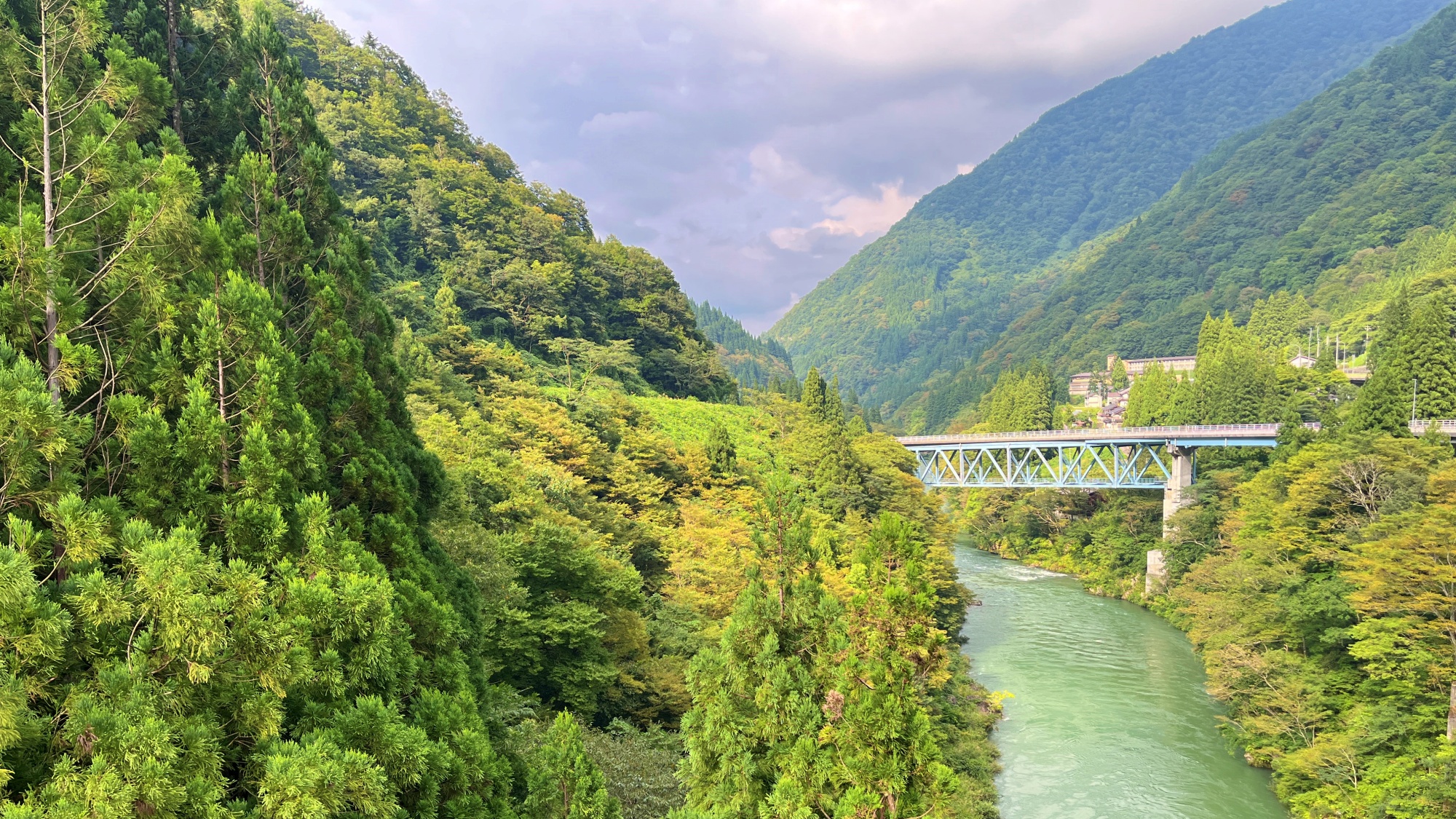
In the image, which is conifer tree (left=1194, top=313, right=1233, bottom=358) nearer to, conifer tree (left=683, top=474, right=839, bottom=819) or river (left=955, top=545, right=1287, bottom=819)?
river (left=955, top=545, right=1287, bottom=819)

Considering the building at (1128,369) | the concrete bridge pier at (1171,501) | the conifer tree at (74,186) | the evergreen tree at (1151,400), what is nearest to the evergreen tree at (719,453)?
the conifer tree at (74,186)

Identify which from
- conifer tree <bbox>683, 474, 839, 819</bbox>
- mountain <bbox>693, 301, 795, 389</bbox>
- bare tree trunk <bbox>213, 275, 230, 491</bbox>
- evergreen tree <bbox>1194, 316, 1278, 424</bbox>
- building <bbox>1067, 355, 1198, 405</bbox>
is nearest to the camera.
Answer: bare tree trunk <bbox>213, 275, 230, 491</bbox>

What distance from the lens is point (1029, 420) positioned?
58156mm

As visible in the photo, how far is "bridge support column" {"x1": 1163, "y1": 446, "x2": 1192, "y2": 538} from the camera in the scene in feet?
117

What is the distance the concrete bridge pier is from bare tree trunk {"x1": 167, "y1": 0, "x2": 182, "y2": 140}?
37788mm

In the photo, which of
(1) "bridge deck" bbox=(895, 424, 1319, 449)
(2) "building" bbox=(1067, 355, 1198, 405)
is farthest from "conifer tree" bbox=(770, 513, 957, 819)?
(2) "building" bbox=(1067, 355, 1198, 405)

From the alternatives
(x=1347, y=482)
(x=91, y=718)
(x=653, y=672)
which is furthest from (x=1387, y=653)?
(x=91, y=718)

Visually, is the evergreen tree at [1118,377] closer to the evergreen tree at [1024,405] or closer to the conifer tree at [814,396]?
the evergreen tree at [1024,405]

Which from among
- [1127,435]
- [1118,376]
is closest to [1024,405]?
[1127,435]

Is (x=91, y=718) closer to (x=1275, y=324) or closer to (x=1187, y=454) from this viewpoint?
(x=1187, y=454)

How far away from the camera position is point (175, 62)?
8938mm

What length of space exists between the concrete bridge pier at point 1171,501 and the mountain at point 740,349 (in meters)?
90.4

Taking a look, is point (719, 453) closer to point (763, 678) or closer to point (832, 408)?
point (832, 408)

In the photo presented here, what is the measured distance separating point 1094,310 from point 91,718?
124 metres
